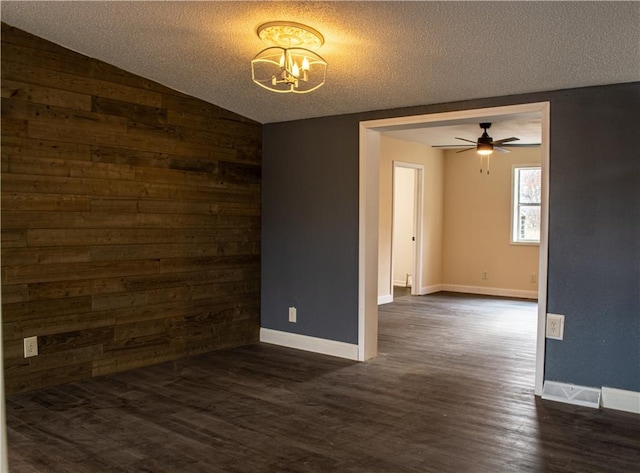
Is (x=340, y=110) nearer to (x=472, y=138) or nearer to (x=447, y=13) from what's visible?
(x=447, y=13)

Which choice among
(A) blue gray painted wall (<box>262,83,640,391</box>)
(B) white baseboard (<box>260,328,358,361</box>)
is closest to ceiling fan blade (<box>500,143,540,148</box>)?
(A) blue gray painted wall (<box>262,83,640,391</box>)

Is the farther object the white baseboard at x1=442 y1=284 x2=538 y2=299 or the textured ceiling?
the white baseboard at x1=442 y1=284 x2=538 y2=299

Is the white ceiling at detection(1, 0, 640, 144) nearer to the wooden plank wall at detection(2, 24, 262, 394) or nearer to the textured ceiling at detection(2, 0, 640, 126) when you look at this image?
the textured ceiling at detection(2, 0, 640, 126)

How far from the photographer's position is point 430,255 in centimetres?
850

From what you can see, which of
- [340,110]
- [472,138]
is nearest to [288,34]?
[340,110]

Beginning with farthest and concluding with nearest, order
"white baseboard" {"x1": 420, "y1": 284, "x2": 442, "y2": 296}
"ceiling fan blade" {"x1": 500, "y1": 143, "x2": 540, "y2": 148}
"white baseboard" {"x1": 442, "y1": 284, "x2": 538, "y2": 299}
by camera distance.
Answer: "white baseboard" {"x1": 420, "y1": 284, "x2": 442, "y2": 296} < "white baseboard" {"x1": 442, "y1": 284, "x2": 538, "y2": 299} < "ceiling fan blade" {"x1": 500, "y1": 143, "x2": 540, "y2": 148}

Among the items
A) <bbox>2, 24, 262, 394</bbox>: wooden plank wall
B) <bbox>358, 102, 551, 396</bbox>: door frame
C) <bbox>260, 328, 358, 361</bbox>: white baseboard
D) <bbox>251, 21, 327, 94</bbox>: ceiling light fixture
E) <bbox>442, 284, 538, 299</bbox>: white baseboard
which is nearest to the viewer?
<bbox>251, 21, 327, 94</bbox>: ceiling light fixture

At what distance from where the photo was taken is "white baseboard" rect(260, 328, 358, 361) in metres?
4.55

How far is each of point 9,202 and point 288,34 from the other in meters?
2.10

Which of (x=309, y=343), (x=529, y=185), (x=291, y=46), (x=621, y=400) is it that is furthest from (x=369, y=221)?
(x=529, y=185)

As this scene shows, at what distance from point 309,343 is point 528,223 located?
16.2ft

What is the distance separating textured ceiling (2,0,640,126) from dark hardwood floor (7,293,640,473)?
2131mm

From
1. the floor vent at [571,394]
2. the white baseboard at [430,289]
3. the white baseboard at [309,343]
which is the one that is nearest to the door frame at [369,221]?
the white baseboard at [309,343]

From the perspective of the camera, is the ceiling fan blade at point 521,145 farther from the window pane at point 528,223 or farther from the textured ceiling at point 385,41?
the textured ceiling at point 385,41
